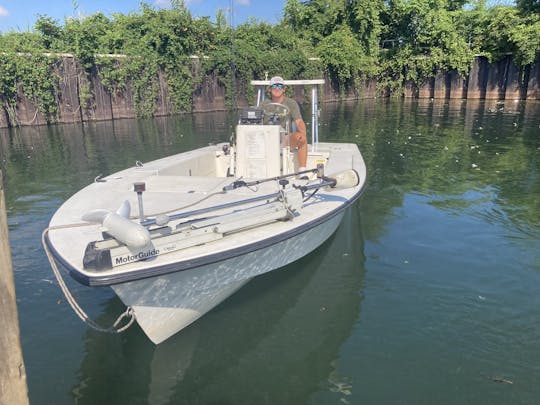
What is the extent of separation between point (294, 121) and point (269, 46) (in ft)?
87.8

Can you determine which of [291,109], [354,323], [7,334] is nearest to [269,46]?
[291,109]

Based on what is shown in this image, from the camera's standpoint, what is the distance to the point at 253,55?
96.4 ft

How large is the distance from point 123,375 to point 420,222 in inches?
228

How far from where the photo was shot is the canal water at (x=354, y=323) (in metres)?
4.04

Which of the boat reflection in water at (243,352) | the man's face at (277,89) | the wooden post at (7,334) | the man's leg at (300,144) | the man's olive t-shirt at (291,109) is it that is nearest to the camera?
the wooden post at (7,334)

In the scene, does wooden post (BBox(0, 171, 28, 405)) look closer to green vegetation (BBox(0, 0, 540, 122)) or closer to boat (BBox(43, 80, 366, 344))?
boat (BBox(43, 80, 366, 344))

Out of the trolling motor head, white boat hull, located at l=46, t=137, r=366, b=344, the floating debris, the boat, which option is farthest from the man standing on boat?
the floating debris

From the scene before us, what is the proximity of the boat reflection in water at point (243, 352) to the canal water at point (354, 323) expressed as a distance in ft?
0.05

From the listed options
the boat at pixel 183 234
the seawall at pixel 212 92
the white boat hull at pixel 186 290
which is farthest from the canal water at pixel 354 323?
the seawall at pixel 212 92

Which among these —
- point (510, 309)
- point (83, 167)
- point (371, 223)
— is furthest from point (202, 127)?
point (510, 309)

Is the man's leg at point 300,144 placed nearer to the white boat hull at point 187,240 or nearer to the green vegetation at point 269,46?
the white boat hull at point 187,240

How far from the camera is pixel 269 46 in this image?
106ft

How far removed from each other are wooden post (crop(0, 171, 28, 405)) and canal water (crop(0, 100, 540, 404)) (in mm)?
1245

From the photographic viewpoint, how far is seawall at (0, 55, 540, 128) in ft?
74.4
